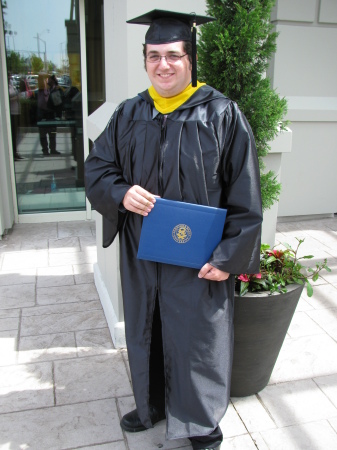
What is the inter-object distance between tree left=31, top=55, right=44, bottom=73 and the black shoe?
454 cm

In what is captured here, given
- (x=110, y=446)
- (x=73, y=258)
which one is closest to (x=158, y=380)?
(x=110, y=446)

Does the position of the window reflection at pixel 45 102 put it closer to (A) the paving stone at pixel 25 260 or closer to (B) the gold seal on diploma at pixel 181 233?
(A) the paving stone at pixel 25 260

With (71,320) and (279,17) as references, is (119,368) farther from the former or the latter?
(279,17)

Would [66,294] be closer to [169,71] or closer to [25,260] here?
[25,260]

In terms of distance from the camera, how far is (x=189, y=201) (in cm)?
213

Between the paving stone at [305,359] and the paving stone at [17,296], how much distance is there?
83.3 inches

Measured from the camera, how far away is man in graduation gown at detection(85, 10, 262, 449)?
208cm

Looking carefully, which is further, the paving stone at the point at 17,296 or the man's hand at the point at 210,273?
the paving stone at the point at 17,296

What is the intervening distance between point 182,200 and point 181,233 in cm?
15

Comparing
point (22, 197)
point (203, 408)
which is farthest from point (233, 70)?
point (22, 197)

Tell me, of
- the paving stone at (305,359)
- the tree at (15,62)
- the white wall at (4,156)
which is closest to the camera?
the paving stone at (305,359)

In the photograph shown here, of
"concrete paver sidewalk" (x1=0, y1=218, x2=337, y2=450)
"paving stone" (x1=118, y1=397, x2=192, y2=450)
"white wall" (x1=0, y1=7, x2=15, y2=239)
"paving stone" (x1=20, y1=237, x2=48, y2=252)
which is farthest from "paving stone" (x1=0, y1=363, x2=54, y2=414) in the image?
"white wall" (x1=0, y1=7, x2=15, y2=239)

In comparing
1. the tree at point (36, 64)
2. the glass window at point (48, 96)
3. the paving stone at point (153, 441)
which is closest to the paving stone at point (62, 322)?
the paving stone at point (153, 441)

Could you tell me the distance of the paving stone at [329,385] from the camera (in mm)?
2932
